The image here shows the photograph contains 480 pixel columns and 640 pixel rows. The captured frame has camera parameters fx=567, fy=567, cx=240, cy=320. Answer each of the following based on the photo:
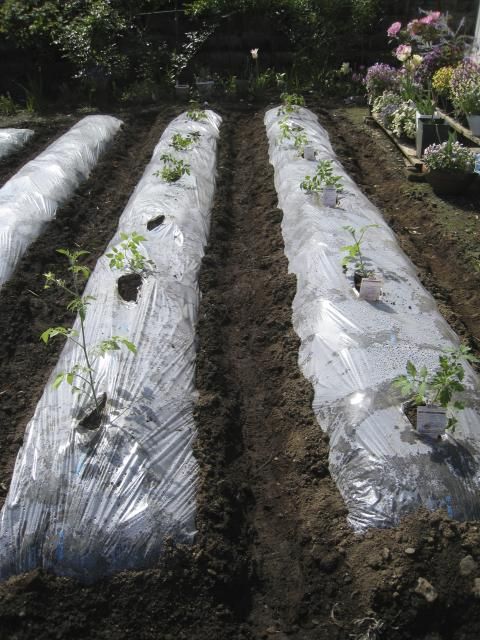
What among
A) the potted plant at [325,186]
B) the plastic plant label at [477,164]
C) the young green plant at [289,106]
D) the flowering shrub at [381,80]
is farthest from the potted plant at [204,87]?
the potted plant at [325,186]

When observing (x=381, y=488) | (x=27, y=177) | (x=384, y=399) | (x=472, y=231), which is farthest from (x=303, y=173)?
(x=381, y=488)

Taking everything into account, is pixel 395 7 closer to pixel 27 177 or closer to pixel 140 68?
pixel 140 68

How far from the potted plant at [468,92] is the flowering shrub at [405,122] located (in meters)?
0.58

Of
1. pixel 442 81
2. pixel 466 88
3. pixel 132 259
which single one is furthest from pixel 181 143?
pixel 442 81

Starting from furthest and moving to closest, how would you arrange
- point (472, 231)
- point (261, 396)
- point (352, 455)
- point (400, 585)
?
point (472, 231), point (261, 396), point (352, 455), point (400, 585)

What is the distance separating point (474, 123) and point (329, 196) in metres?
3.34

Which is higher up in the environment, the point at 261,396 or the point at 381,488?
the point at 381,488

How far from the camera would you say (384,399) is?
2.99m

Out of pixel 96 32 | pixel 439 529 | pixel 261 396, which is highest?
pixel 96 32

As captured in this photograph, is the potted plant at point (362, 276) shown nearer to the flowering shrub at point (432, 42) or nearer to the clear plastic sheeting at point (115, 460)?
the clear plastic sheeting at point (115, 460)

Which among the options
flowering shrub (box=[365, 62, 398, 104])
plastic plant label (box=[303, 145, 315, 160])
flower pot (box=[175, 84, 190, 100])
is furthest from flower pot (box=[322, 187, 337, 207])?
flower pot (box=[175, 84, 190, 100])

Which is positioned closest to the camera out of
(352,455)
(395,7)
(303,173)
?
(352,455)

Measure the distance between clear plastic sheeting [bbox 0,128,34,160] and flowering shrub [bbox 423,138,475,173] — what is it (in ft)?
19.0

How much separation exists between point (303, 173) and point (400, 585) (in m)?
4.53
